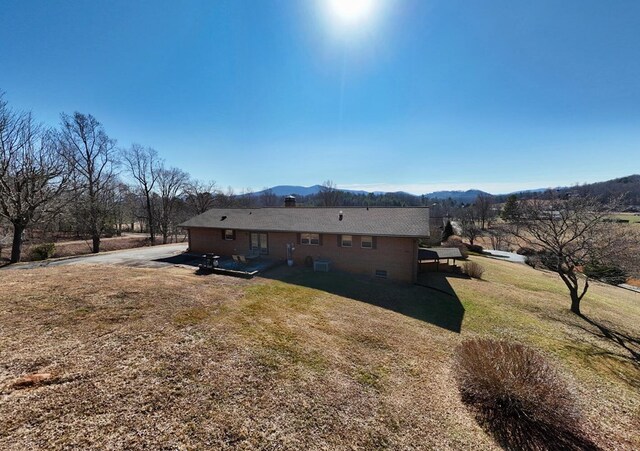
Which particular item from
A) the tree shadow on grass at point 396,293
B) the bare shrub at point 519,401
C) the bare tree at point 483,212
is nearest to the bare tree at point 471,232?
the bare tree at point 483,212

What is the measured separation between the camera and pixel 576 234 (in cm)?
1397

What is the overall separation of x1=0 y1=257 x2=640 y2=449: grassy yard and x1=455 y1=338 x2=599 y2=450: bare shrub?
0.46 meters

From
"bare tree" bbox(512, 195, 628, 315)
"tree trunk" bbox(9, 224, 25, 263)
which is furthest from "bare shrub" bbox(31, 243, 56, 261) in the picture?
"bare tree" bbox(512, 195, 628, 315)

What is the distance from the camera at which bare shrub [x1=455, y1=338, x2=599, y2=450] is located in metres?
5.29

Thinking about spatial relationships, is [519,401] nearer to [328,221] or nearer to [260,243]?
[328,221]

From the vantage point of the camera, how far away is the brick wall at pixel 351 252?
15883 mm

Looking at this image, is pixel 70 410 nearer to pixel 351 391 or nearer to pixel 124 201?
pixel 351 391

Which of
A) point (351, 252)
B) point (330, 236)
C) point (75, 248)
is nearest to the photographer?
point (351, 252)

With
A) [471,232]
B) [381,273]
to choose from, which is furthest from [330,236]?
[471,232]

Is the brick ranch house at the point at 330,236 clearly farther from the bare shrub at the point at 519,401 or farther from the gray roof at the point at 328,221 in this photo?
the bare shrub at the point at 519,401

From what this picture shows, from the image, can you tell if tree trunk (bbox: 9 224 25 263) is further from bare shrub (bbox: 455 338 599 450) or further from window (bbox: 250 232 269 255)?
bare shrub (bbox: 455 338 599 450)

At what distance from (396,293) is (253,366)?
9636 millimetres

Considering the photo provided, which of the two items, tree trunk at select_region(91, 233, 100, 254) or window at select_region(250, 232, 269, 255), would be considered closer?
window at select_region(250, 232, 269, 255)

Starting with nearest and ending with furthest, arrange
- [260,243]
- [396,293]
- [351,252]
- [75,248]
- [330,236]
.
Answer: [396,293] → [351,252] → [330,236] → [260,243] → [75,248]
